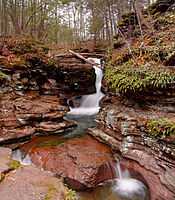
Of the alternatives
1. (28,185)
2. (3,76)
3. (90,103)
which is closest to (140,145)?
(28,185)

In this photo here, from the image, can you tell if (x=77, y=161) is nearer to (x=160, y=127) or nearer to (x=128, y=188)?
(x=128, y=188)

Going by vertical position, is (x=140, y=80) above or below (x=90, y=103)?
above

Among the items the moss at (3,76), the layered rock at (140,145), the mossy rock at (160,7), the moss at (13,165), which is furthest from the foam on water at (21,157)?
the mossy rock at (160,7)

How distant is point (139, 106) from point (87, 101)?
4579mm

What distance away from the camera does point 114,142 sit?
321 inches

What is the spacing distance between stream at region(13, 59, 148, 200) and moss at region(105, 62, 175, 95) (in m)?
2.23

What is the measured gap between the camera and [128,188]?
265 inches

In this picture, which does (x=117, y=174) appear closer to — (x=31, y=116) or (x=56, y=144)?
(x=56, y=144)

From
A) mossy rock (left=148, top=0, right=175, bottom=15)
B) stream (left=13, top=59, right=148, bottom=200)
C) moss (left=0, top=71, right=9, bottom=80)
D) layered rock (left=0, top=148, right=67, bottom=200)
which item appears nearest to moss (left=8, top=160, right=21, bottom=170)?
layered rock (left=0, top=148, right=67, bottom=200)

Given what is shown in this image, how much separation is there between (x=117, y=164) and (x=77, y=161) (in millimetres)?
1195

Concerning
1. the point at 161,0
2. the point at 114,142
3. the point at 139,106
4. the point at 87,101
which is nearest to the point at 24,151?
the point at 114,142

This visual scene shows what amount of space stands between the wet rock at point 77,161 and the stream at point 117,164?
22 centimetres

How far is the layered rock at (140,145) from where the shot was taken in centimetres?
614

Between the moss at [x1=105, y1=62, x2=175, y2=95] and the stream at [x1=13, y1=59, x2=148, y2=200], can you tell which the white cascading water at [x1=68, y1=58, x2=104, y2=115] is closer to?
the stream at [x1=13, y1=59, x2=148, y2=200]
